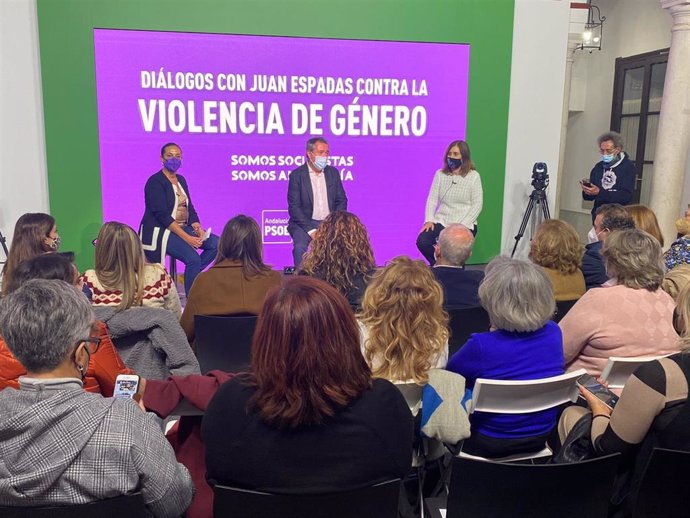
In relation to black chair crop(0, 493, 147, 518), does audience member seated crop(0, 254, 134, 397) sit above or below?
above

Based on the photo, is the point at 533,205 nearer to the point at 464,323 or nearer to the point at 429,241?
the point at 429,241

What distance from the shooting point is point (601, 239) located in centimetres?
373

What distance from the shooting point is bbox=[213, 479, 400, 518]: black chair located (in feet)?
4.46

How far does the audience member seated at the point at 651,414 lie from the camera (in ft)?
5.38

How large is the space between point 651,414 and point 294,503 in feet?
3.31

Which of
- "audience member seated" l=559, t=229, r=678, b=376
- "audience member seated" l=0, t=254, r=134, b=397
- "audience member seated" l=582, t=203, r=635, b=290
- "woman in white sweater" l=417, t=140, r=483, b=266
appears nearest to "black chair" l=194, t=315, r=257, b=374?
"audience member seated" l=0, t=254, r=134, b=397

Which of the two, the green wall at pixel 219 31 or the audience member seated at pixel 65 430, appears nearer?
the audience member seated at pixel 65 430

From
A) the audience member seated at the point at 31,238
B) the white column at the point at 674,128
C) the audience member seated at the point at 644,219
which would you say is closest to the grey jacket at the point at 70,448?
the audience member seated at the point at 31,238

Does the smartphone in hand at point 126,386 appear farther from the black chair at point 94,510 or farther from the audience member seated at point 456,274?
the audience member seated at point 456,274

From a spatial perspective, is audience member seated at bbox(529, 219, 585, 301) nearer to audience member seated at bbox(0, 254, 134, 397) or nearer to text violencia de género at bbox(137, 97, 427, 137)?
audience member seated at bbox(0, 254, 134, 397)

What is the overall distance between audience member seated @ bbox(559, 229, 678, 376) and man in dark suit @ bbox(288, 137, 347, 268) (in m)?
3.46

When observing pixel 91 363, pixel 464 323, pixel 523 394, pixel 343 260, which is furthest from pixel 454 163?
pixel 91 363

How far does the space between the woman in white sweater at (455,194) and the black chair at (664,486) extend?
4.33m

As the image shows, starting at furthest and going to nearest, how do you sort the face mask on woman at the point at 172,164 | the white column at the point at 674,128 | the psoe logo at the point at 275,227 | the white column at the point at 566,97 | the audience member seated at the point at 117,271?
the white column at the point at 566,97
the white column at the point at 674,128
the psoe logo at the point at 275,227
the face mask on woman at the point at 172,164
the audience member seated at the point at 117,271
